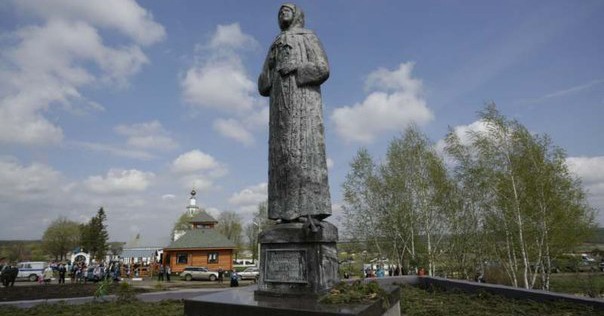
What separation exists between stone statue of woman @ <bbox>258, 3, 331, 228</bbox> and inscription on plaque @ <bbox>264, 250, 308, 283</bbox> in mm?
Result: 472

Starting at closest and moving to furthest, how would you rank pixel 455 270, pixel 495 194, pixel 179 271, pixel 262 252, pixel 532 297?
pixel 262 252
pixel 532 297
pixel 495 194
pixel 455 270
pixel 179 271

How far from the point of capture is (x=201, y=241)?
37.9 metres

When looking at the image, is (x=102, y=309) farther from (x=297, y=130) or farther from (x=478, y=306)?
(x=478, y=306)

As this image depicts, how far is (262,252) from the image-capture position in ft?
16.9

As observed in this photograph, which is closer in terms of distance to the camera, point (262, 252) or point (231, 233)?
point (262, 252)

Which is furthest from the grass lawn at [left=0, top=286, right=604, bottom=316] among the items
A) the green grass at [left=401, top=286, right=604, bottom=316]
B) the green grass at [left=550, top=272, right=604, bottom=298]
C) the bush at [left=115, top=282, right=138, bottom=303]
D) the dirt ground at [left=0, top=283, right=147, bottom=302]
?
the green grass at [left=550, top=272, right=604, bottom=298]

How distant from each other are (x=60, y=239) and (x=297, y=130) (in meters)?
74.8

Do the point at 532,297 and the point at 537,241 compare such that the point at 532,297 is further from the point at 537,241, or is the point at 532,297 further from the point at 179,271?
the point at 179,271

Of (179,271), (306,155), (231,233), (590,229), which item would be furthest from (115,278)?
(231,233)

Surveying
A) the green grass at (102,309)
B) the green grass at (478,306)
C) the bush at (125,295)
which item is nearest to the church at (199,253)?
the bush at (125,295)

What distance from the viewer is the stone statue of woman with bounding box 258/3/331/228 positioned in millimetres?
5246

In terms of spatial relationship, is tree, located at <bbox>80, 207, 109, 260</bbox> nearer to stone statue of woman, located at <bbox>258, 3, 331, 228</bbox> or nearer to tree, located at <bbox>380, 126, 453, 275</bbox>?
tree, located at <bbox>380, 126, 453, 275</bbox>

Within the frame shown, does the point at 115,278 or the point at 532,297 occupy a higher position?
→ the point at 532,297

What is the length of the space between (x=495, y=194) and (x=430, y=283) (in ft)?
37.7
